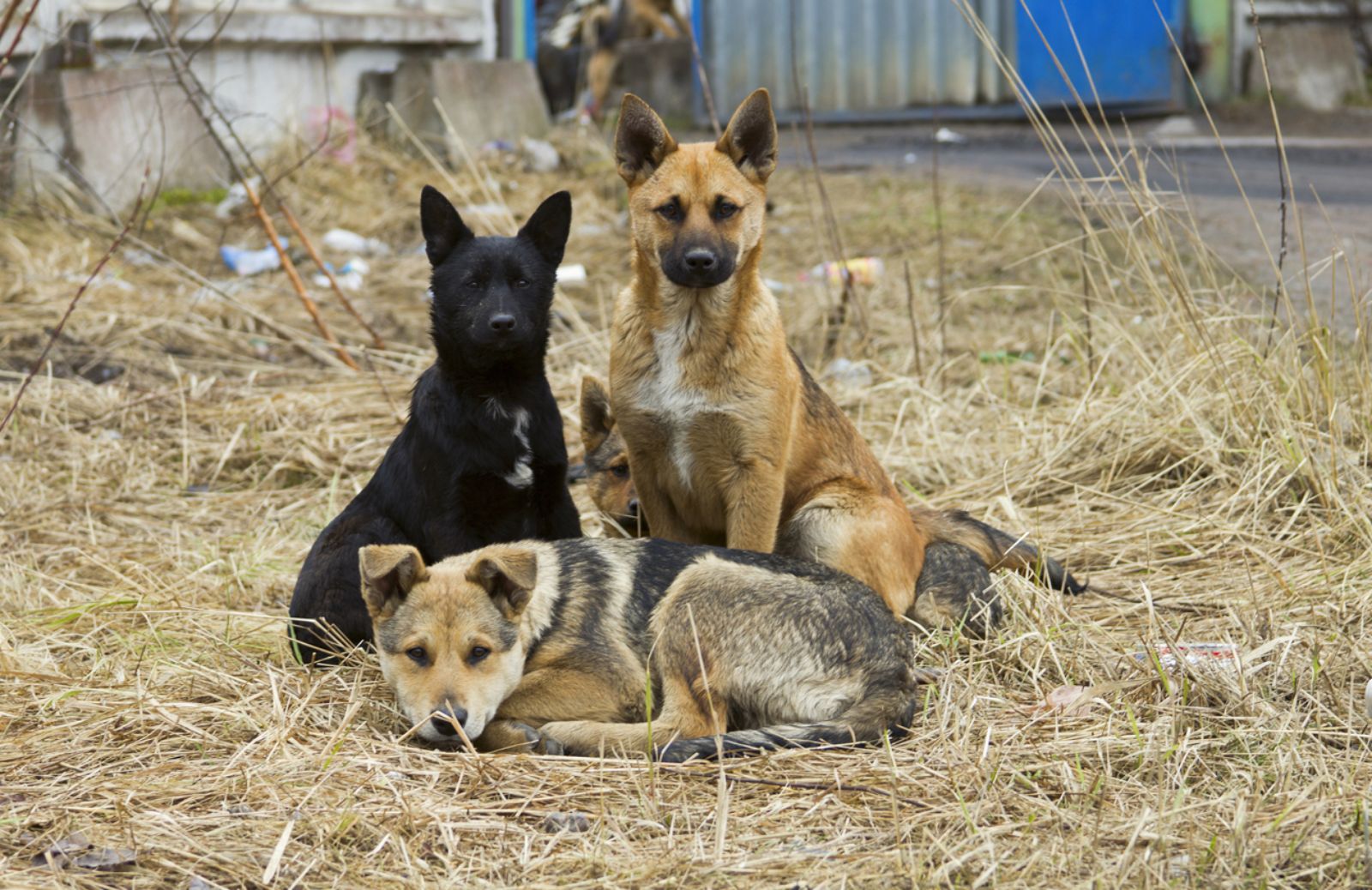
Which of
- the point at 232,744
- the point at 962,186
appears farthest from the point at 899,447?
the point at 962,186

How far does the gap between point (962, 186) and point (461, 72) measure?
17.1ft

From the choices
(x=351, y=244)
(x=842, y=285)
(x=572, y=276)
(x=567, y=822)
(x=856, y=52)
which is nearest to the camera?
(x=567, y=822)

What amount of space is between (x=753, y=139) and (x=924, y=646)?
1985mm

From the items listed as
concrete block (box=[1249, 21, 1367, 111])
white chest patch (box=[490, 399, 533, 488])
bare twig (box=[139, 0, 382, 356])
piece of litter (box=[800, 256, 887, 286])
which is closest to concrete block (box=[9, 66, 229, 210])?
bare twig (box=[139, 0, 382, 356])

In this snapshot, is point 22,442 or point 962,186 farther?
point 962,186

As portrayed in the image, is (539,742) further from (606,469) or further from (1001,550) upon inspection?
(1001,550)

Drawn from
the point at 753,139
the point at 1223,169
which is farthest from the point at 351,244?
the point at 1223,169

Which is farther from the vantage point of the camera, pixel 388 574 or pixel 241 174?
pixel 241 174

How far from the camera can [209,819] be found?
11.8 feet

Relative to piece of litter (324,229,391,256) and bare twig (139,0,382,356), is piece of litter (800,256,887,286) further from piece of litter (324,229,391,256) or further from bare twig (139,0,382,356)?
piece of litter (324,229,391,256)

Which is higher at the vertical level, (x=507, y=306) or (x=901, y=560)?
(x=507, y=306)

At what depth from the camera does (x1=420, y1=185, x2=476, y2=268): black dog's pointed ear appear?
17.2ft

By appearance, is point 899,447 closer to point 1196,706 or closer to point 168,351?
point 1196,706

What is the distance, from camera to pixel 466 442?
5141 millimetres
